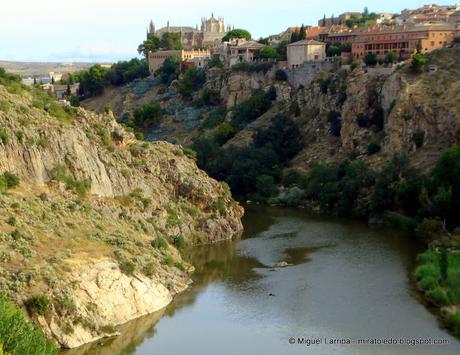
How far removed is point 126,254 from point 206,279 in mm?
7008

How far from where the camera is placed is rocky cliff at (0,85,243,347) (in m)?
47.2

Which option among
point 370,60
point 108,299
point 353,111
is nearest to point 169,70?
point 370,60

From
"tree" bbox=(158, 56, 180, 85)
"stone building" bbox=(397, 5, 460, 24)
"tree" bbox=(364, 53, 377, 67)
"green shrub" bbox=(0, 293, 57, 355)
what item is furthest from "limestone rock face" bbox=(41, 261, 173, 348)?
"tree" bbox=(158, 56, 180, 85)

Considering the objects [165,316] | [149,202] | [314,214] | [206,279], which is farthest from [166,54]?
[165,316]

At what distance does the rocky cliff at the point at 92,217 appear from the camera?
4716 cm

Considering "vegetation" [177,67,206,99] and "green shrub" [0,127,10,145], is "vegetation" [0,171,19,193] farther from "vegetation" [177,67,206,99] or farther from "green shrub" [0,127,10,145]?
"vegetation" [177,67,206,99]

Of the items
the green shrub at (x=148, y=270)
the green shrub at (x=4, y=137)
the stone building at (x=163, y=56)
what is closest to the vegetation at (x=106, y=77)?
the stone building at (x=163, y=56)

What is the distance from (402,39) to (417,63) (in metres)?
9.14

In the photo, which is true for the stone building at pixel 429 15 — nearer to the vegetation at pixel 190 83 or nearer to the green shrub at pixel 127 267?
the vegetation at pixel 190 83

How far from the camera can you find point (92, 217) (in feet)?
195

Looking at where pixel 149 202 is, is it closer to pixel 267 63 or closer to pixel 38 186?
pixel 38 186

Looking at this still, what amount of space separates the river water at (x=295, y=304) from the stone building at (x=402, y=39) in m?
32.2

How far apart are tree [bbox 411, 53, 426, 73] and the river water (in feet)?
80.2

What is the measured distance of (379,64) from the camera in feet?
317
